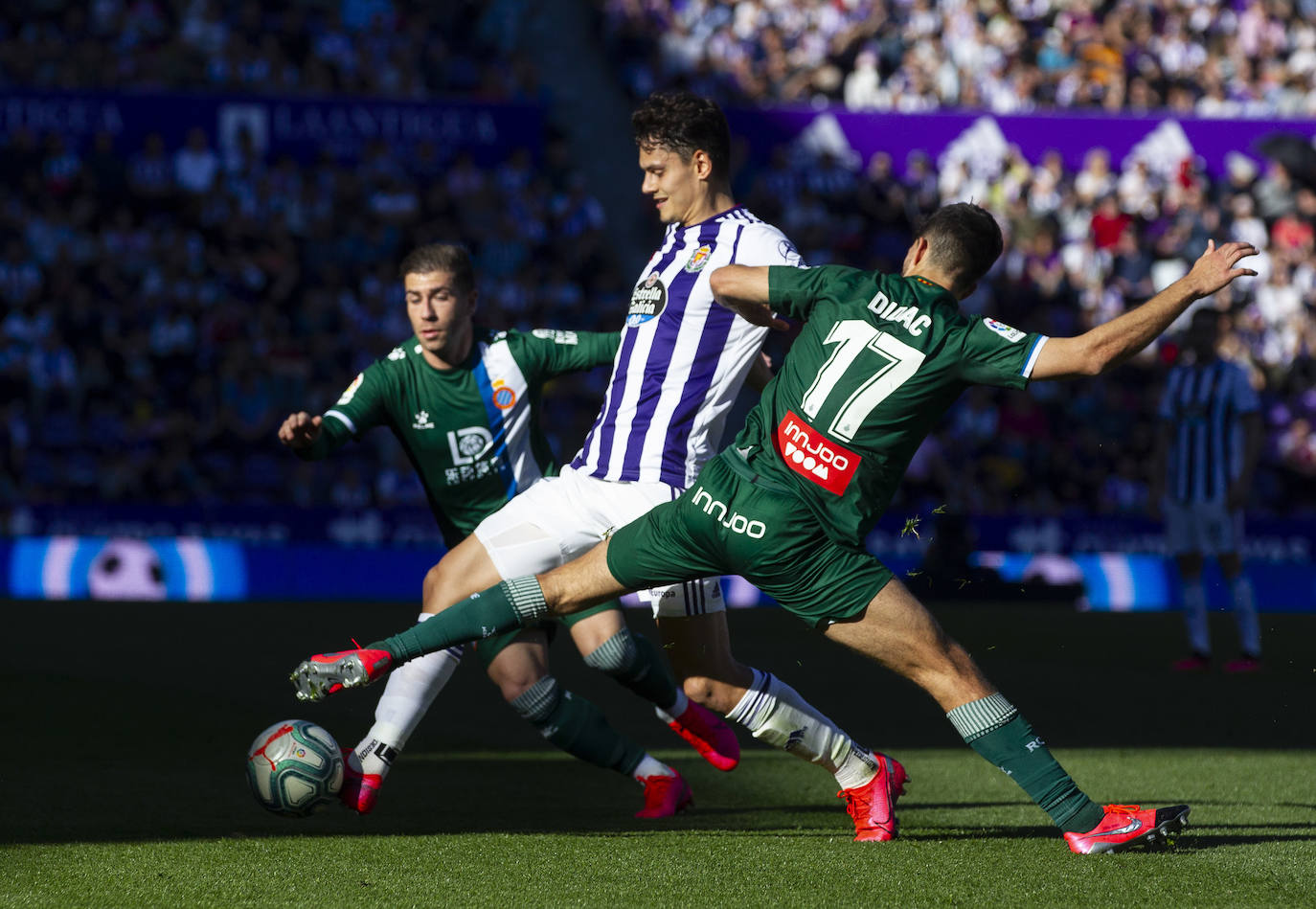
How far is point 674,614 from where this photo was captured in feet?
17.4

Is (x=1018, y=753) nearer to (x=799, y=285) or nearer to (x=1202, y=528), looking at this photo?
(x=799, y=285)

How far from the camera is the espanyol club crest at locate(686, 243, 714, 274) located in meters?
5.28

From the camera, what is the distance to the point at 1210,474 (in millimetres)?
10711

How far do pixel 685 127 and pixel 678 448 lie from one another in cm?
104

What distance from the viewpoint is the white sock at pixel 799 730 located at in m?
5.21

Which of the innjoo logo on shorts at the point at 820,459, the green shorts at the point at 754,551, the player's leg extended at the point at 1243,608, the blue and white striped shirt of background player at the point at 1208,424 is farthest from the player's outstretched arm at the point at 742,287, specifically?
the player's leg extended at the point at 1243,608

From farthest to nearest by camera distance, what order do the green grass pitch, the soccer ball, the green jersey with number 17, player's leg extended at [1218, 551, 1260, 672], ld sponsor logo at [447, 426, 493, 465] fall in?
player's leg extended at [1218, 551, 1260, 672] < ld sponsor logo at [447, 426, 493, 465] < the soccer ball < the green jersey with number 17 < the green grass pitch

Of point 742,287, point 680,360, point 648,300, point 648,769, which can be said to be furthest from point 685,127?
point 648,769

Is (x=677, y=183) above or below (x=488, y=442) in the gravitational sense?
above

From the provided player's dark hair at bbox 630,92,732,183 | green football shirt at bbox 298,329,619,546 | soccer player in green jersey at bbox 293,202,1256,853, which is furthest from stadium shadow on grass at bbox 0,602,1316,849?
player's dark hair at bbox 630,92,732,183

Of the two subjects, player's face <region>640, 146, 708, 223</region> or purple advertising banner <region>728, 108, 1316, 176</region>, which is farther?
purple advertising banner <region>728, 108, 1316, 176</region>

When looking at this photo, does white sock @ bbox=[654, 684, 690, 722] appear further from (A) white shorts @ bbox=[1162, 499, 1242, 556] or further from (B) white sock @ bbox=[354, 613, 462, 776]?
(A) white shorts @ bbox=[1162, 499, 1242, 556]

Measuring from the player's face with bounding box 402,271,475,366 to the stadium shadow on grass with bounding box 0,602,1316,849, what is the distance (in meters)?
1.62

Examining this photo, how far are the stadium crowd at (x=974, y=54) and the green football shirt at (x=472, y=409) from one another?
14756 millimetres
